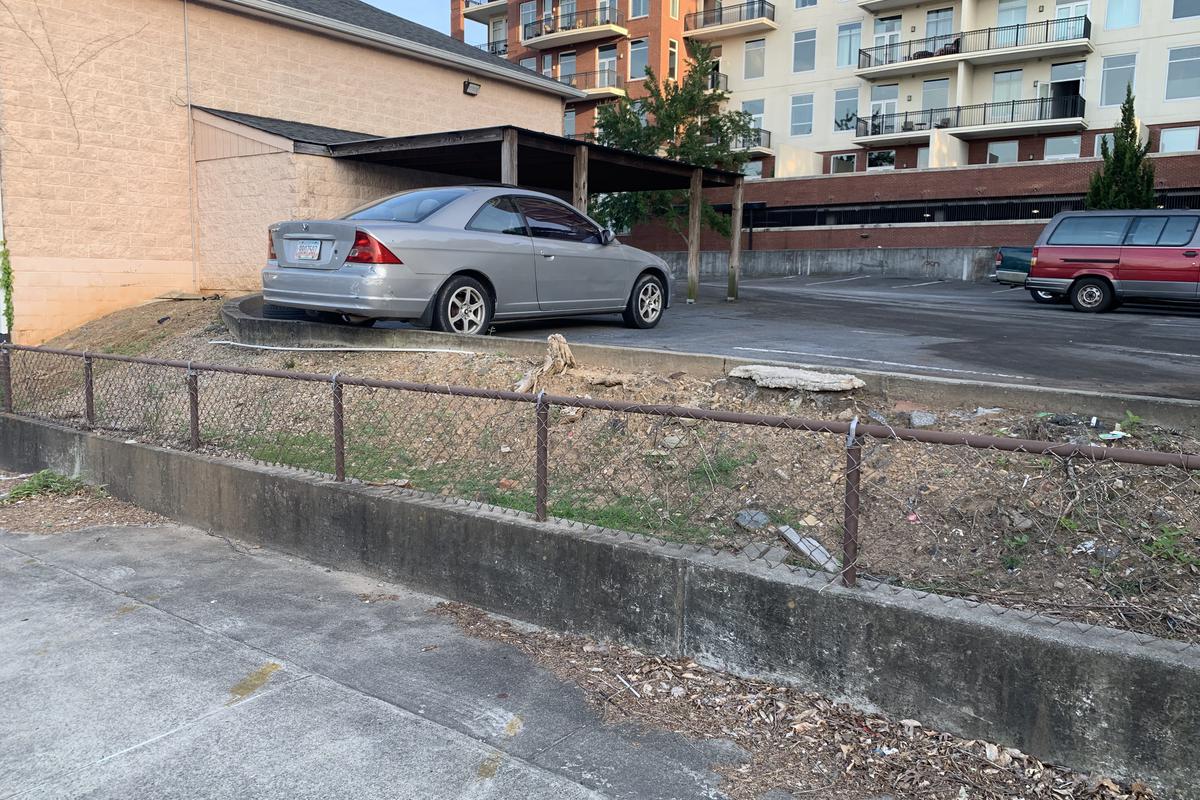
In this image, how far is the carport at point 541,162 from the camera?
511 inches

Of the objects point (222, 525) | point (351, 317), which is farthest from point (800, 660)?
point (351, 317)

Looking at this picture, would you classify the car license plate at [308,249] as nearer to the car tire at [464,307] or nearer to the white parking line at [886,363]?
the car tire at [464,307]

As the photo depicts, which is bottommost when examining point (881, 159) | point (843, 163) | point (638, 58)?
point (843, 163)

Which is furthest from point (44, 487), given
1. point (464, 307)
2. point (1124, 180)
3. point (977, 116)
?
point (977, 116)

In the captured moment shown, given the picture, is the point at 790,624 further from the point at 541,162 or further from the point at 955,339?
the point at 541,162

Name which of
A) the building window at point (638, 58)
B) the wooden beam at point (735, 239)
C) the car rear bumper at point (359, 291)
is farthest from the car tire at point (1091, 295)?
the building window at point (638, 58)

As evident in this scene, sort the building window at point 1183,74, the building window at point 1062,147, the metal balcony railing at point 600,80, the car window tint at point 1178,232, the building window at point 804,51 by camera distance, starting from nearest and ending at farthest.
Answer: the car window tint at point 1178,232
the building window at point 1183,74
the building window at point 1062,147
the building window at point 804,51
the metal balcony railing at point 600,80

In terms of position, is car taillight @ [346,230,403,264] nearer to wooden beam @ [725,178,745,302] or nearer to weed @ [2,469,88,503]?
weed @ [2,469,88,503]

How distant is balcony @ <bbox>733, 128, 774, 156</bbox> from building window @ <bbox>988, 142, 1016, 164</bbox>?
9.91m

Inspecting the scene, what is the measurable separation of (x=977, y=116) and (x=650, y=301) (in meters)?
34.6

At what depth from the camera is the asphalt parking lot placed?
26.1ft

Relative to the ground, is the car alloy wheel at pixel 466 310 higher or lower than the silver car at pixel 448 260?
lower

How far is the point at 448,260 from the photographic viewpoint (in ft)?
28.5

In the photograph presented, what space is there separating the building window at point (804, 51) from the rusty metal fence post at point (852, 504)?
44.3 m
